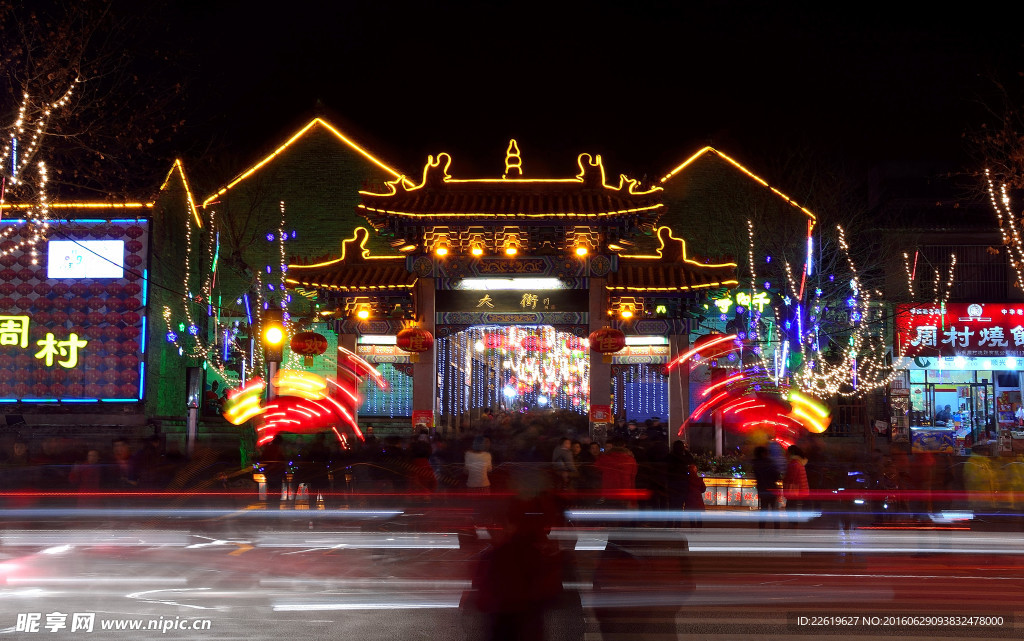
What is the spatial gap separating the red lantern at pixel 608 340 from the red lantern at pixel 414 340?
A: 161 inches

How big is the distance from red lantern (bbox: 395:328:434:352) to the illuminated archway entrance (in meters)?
2.32

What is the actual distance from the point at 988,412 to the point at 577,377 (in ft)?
46.3

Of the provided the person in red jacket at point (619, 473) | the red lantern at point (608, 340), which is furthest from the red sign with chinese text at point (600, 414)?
the person in red jacket at point (619, 473)

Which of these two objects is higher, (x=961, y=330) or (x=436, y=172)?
(x=436, y=172)

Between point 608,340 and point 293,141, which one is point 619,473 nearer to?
point 608,340

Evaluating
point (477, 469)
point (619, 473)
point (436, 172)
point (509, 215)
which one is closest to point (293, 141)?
point (436, 172)

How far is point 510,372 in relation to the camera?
133ft

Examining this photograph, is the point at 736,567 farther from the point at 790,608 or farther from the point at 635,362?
the point at 635,362

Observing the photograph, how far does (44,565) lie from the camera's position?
11.8 m

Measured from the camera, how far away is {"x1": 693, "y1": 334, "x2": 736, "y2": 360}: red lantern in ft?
80.5

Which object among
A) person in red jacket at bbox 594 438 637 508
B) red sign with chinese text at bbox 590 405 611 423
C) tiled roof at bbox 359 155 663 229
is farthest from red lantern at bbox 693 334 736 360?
person in red jacket at bbox 594 438 637 508

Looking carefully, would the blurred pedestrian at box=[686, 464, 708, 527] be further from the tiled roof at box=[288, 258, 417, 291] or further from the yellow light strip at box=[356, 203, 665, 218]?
the tiled roof at box=[288, 258, 417, 291]

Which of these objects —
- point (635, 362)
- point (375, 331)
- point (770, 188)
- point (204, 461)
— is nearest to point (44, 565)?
point (204, 461)

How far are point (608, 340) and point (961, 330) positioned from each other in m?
14.2
